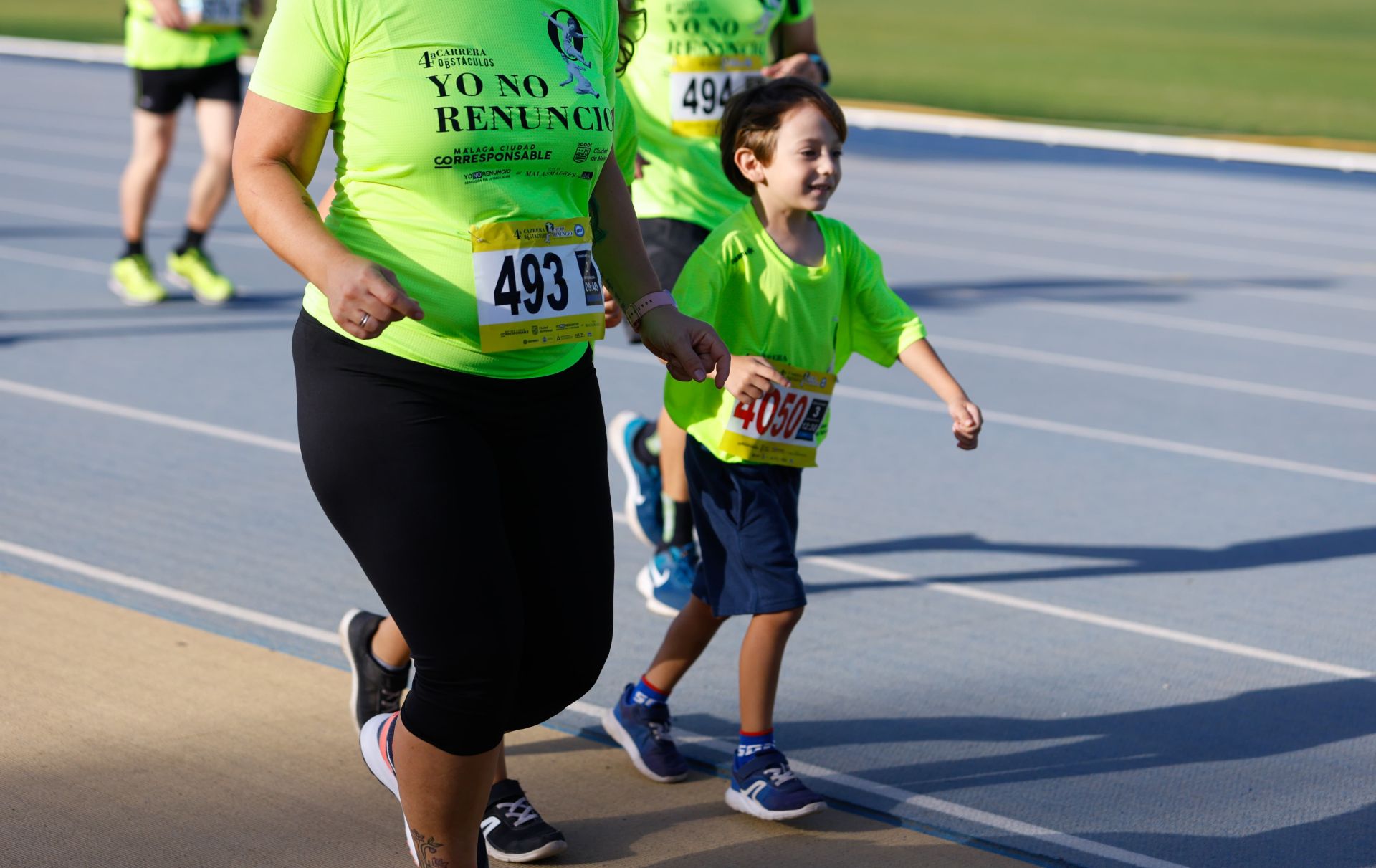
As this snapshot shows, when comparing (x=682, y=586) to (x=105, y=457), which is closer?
(x=682, y=586)

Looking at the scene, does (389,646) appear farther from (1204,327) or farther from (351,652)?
(1204,327)

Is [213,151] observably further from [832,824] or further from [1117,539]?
[832,824]

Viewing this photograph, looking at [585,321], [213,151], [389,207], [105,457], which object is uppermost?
[389,207]

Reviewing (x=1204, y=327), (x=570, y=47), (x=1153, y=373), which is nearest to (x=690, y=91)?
(x=570, y=47)

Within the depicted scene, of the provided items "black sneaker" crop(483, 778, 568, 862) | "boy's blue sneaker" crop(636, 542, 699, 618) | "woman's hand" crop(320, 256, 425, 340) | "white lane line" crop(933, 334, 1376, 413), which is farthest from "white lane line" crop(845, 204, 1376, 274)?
"woman's hand" crop(320, 256, 425, 340)

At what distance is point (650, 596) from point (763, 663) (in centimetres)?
143

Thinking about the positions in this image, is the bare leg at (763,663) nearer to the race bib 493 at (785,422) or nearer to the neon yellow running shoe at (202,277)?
the race bib 493 at (785,422)

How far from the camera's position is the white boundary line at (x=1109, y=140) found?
18750mm

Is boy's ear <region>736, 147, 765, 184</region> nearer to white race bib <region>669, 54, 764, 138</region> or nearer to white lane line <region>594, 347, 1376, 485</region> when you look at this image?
white race bib <region>669, 54, 764, 138</region>

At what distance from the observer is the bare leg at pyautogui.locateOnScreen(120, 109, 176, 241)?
9.25 m

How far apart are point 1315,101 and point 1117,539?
75.3 ft

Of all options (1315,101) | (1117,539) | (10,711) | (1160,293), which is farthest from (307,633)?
(1315,101)

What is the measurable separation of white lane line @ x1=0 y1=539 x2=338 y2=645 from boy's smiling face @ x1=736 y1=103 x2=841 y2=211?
1821 millimetres

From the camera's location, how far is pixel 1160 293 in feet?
36.7
